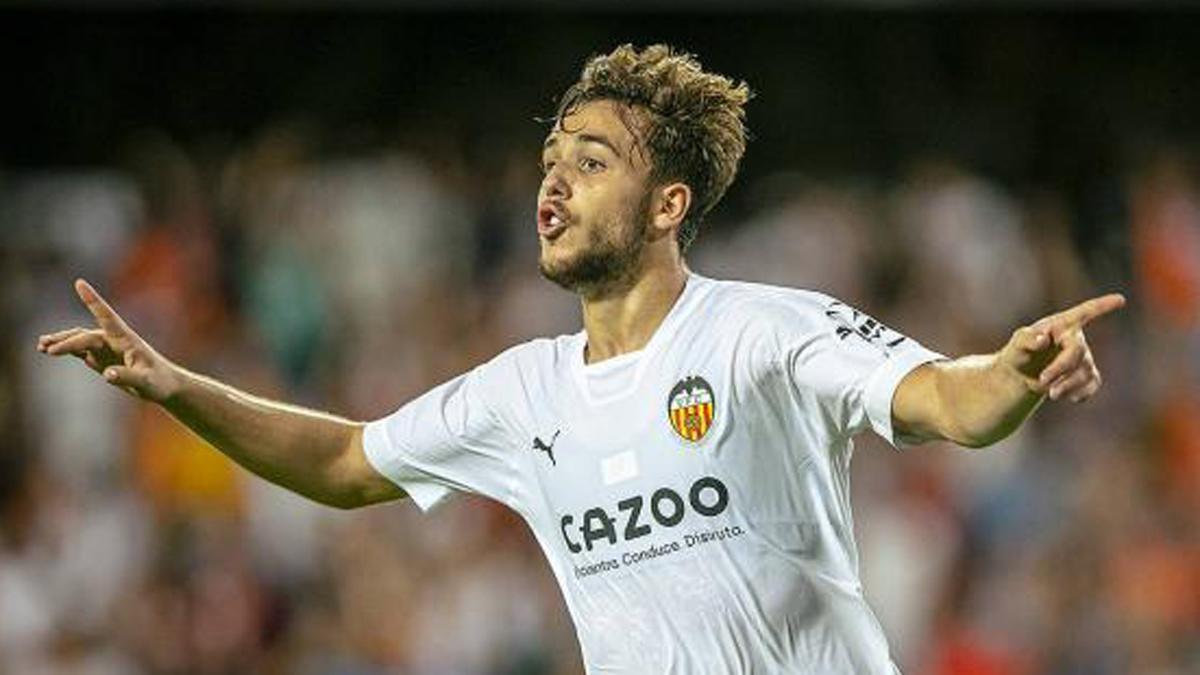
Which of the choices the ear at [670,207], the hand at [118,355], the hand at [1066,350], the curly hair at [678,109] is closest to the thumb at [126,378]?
the hand at [118,355]

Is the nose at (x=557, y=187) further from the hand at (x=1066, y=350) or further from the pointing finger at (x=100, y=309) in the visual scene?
the hand at (x=1066, y=350)

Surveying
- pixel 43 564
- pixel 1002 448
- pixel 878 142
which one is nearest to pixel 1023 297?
pixel 1002 448

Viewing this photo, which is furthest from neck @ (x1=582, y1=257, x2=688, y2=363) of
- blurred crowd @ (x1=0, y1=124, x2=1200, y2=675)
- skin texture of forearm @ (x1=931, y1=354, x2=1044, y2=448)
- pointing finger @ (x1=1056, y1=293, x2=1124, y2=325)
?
blurred crowd @ (x1=0, y1=124, x2=1200, y2=675)

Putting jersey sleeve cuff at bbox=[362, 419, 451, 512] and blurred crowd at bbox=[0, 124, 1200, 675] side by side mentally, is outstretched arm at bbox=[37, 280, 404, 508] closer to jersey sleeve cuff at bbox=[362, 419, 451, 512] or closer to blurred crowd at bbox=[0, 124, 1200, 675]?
jersey sleeve cuff at bbox=[362, 419, 451, 512]

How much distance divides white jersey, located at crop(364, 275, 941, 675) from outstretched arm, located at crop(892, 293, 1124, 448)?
21 centimetres

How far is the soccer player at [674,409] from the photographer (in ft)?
19.8

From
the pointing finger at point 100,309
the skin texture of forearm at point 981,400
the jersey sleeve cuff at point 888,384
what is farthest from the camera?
the pointing finger at point 100,309

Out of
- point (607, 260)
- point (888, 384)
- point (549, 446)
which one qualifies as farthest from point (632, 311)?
point (888, 384)

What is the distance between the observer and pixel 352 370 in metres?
12.4

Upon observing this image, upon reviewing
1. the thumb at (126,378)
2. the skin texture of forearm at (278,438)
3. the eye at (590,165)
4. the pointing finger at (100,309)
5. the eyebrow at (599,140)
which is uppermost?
the eyebrow at (599,140)

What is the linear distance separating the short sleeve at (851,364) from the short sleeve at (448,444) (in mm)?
931

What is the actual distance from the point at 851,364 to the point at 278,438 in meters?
1.79

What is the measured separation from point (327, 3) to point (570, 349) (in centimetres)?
929

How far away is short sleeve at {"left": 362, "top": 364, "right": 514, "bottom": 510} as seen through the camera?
6621mm
